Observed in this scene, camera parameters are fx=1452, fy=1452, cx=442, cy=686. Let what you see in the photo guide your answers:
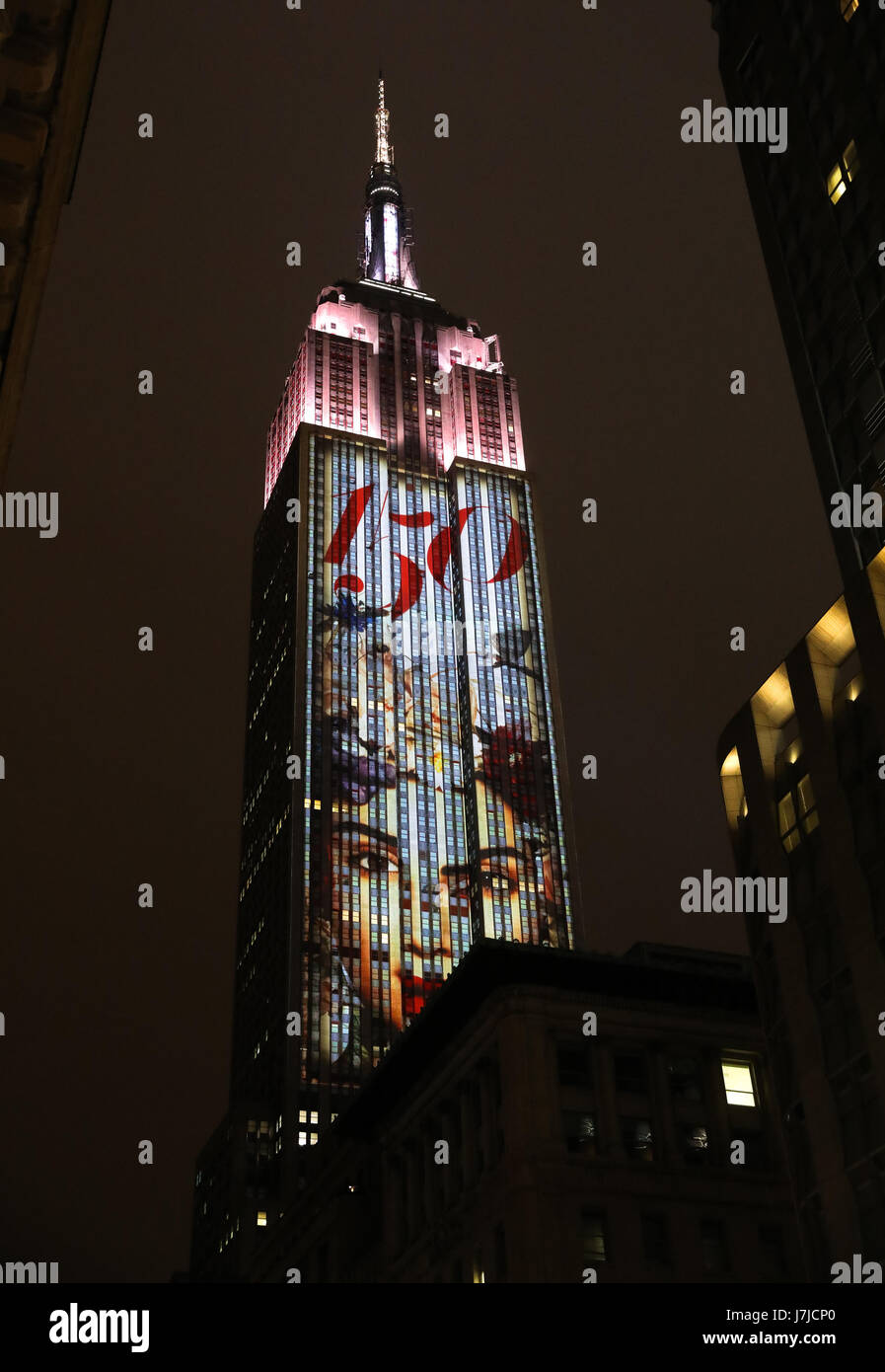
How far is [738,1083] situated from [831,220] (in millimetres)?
48646

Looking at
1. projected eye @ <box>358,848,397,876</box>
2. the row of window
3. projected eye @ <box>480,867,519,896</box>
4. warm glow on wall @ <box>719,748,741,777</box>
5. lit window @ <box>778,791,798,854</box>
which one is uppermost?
projected eye @ <box>358,848,397,876</box>

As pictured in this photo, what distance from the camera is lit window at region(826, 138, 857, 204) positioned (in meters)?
72.6

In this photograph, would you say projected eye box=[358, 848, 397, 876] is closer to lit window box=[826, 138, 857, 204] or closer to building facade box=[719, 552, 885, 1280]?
building facade box=[719, 552, 885, 1280]

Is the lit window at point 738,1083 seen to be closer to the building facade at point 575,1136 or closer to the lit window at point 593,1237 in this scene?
the building facade at point 575,1136

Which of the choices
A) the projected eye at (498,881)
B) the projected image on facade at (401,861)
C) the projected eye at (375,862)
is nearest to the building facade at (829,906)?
the projected image on facade at (401,861)

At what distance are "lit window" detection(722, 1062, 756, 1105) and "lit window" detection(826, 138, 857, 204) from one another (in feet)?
161

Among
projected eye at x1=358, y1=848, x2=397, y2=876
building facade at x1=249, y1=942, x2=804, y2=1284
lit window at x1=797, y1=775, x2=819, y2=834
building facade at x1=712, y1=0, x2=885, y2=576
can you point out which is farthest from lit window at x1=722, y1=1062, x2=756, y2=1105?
projected eye at x1=358, y1=848, x2=397, y2=876

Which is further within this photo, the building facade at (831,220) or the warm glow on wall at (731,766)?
the building facade at (831,220)

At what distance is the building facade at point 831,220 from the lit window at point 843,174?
74mm

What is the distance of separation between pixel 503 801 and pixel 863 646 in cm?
13698

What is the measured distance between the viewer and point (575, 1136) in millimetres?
80500

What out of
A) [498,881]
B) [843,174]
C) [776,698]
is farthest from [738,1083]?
[498,881]

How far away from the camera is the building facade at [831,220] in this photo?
6956 centimetres
